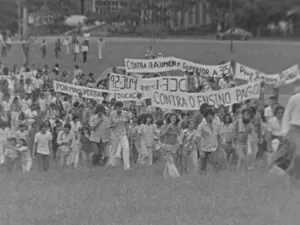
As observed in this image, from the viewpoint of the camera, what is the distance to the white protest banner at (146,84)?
2400 cm

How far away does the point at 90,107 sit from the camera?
69.6ft

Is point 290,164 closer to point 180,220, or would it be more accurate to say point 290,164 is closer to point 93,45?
point 180,220

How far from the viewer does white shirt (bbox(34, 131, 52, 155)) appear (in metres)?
17.7

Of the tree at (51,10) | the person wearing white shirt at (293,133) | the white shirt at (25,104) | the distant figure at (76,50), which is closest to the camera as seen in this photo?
the person wearing white shirt at (293,133)

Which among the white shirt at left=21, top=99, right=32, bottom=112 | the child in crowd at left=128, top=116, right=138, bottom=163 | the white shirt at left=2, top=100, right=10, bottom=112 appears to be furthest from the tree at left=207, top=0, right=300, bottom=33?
the white shirt at left=2, top=100, right=10, bottom=112

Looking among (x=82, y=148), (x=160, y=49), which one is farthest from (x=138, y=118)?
(x=160, y=49)

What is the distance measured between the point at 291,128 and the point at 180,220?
1.74 meters

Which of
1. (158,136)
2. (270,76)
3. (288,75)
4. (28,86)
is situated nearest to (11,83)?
(28,86)

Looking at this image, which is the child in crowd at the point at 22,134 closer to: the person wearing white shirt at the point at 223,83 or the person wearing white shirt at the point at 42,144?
the person wearing white shirt at the point at 42,144

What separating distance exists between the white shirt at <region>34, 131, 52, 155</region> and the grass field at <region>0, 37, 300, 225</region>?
757 mm

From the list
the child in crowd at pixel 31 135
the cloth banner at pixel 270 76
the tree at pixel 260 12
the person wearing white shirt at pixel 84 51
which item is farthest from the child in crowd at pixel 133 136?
the person wearing white shirt at pixel 84 51

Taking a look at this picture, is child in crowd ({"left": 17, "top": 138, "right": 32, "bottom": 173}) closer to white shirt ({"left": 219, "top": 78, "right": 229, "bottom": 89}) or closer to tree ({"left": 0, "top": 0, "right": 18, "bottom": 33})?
white shirt ({"left": 219, "top": 78, "right": 229, "bottom": 89})

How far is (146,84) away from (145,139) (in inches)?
248

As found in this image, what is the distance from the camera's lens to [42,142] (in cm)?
1767
